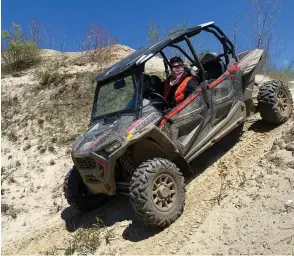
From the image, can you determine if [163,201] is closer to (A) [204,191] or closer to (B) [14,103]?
(A) [204,191]

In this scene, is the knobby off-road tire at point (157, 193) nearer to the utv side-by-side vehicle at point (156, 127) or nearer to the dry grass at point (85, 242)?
the utv side-by-side vehicle at point (156, 127)

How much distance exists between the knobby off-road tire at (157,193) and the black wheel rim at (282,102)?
8.67 feet

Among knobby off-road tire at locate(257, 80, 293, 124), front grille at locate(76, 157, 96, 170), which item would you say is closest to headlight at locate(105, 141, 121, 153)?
front grille at locate(76, 157, 96, 170)

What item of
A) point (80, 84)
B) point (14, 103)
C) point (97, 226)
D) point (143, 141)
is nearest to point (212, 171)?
point (143, 141)

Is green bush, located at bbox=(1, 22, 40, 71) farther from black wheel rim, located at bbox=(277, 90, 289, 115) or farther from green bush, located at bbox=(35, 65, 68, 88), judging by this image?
black wheel rim, located at bbox=(277, 90, 289, 115)

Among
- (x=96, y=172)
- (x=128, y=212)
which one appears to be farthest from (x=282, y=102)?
(x=96, y=172)

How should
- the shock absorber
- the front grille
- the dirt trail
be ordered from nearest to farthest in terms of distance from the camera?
1. the dirt trail
2. the front grille
3. the shock absorber

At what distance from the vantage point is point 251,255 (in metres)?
4.05

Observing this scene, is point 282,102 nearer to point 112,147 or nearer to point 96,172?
point 112,147

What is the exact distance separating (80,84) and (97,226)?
6.70 metres

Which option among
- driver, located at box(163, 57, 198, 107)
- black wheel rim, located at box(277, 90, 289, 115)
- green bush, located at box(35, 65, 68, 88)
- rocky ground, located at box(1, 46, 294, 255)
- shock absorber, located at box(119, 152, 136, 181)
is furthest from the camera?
green bush, located at box(35, 65, 68, 88)

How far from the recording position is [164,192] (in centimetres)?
499

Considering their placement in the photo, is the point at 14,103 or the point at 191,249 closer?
the point at 191,249

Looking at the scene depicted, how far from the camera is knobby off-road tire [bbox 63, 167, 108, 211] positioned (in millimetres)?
5988
